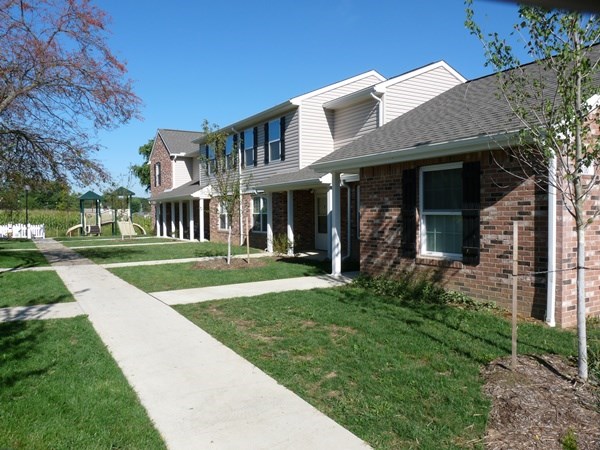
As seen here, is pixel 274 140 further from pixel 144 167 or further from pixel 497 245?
pixel 144 167

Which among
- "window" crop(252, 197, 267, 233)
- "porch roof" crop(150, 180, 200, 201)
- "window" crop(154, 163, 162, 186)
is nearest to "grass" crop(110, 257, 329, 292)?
"window" crop(252, 197, 267, 233)

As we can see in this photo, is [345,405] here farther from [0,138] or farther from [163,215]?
[163,215]

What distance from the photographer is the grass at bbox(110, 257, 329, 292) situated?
11.0 metres

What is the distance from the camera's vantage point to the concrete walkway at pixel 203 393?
3619 mm

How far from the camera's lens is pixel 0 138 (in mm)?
14711

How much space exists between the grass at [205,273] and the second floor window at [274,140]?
5.67 meters

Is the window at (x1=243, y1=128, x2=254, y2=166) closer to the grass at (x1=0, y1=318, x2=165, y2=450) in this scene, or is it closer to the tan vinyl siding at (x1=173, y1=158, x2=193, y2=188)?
the tan vinyl siding at (x1=173, y1=158, x2=193, y2=188)

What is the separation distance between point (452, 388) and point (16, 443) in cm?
362

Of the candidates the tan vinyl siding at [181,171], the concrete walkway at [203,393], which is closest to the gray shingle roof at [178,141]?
the tan vinyl siding at [181,171]

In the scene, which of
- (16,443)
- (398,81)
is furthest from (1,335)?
(398,81)

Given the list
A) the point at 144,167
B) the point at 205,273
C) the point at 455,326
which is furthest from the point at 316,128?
the point at 144,167

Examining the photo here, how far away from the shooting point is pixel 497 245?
7617 mm

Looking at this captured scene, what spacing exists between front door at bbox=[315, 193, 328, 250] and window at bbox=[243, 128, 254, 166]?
4083mm

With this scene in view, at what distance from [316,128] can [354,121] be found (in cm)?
164
